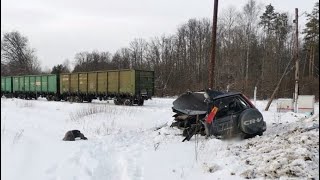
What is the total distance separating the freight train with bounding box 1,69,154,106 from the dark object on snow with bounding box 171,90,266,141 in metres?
19.6

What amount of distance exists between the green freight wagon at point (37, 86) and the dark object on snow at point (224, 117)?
102 feet

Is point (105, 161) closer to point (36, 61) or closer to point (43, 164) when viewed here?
point (43, 164)

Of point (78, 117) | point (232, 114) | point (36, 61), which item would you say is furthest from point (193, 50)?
point (232, 114)

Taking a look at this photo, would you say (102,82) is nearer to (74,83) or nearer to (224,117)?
(74,83)

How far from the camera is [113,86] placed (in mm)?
32281

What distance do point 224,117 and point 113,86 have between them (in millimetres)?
22374

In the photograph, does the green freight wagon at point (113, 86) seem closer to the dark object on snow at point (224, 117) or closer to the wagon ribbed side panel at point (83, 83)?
the wagon ribbed side panel at point (83, 83)

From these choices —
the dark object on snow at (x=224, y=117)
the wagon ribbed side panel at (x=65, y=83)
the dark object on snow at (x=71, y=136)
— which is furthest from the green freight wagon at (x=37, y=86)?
the dark object on snow at (x=224, y=117)

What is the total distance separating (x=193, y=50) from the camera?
7150 cm

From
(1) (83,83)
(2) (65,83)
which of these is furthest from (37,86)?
(1) (83,83)

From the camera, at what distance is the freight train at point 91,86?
30.6m

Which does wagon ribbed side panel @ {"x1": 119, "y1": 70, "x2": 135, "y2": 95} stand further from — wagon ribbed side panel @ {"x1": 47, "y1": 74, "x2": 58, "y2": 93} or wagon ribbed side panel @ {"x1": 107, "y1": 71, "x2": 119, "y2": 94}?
wagon ribbed side panel @ {"x1": 47, "y1": 74, "x2": 58, "y2": 93}

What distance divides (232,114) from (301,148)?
3.79 meters

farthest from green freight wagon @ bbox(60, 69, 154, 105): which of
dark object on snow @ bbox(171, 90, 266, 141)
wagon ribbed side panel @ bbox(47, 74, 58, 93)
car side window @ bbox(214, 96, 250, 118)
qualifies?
car side window @ bbox(214, 96, 250, 118)
